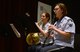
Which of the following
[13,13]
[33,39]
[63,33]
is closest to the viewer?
[63,33]

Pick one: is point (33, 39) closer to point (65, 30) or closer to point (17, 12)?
point (65, 30)

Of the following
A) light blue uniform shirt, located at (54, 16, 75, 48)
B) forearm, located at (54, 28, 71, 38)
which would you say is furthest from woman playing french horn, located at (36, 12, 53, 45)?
forearm, located at (54, 28, 71, 38)

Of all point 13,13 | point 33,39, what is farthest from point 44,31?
point 13,13

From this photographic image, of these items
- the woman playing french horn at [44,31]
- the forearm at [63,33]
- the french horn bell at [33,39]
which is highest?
the forearm at [63,33]

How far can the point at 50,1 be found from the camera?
630 cm

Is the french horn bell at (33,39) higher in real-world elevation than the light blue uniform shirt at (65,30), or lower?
lower

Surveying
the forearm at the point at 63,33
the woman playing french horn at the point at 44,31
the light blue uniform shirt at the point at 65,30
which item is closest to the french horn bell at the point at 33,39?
the woman playing french horn at the point at 44,31

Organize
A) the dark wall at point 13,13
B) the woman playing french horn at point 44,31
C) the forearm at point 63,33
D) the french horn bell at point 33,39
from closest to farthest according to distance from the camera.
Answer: the forearm at point 63,33
the woman playing french horn at point 44,31
the french horn bell at point 33,39
the dark wall at point 13,13

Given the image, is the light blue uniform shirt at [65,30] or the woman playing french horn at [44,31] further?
the woman playing french horn at [44,31]

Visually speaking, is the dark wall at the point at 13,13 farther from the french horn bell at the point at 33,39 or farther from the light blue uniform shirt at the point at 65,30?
the light blue uniform shirt at the point at 65,30

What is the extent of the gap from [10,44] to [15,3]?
94 cm

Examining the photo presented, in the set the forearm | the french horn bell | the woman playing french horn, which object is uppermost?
the forearm

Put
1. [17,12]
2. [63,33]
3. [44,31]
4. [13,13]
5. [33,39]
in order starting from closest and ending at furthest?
[63,33], [44,31], [33,39], [13,13], [17,12]

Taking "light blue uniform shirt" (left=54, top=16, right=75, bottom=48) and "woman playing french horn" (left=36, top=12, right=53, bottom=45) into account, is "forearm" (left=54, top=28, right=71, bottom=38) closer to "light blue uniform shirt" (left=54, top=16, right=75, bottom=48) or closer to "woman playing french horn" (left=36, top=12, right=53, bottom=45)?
"light blue uniform shirt" (left=54, top=16, right=75, bottom=48)
